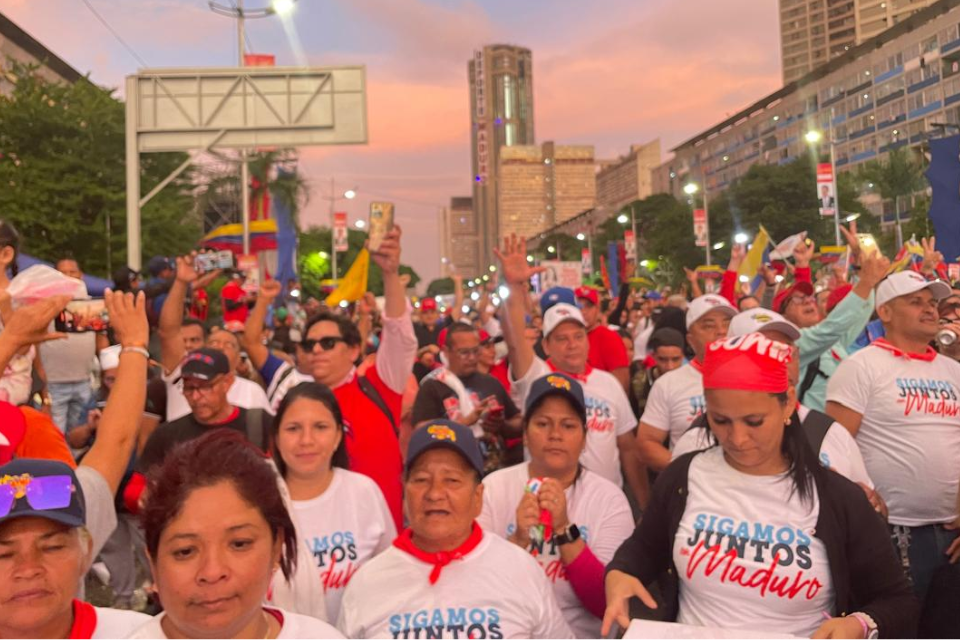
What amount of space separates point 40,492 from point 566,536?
200 cm

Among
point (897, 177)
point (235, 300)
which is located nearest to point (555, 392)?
point (235, 300)

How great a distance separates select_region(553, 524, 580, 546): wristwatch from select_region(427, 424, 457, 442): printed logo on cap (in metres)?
0.59

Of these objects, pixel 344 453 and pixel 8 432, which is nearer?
pixel 8 432

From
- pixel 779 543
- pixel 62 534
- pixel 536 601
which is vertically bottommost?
pixel 536 601

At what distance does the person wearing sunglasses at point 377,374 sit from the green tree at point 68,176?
28821 mm

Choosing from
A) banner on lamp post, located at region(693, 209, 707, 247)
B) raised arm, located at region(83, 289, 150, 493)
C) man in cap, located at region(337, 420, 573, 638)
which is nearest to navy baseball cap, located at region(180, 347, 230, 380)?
raised arm, located at region(83, 289, 150, 493)

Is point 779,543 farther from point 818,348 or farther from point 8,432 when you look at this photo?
point 818,348

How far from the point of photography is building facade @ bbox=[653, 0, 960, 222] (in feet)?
234

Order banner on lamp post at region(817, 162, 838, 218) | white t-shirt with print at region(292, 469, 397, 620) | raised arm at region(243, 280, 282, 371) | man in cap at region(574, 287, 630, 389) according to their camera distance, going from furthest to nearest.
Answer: banner on lamp post at region(817, 162, 838, 218) → man in cap at region(574, 287, 630, 389) → raised arm at region(243, 280, 282, 371) → white t-shirt with print at region(292, 469, 397, 620)

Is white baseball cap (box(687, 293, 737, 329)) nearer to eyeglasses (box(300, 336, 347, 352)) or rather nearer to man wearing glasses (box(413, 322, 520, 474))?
man wearing glasses (box(413, 322, 520, 474))

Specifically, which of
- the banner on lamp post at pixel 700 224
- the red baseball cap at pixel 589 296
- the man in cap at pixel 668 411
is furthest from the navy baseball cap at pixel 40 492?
the banner on lamp post at pixel 700 224

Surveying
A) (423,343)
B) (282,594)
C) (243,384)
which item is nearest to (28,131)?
(423,343)

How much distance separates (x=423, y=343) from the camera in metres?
12.1

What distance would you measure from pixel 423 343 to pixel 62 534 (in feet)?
31.8
